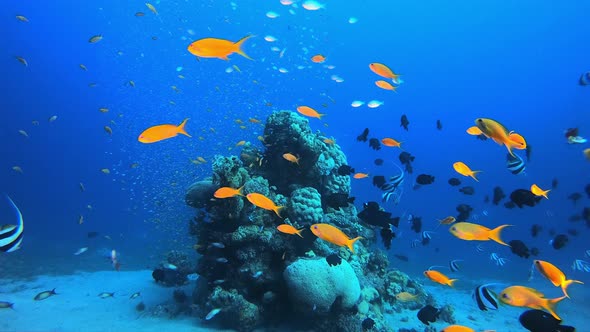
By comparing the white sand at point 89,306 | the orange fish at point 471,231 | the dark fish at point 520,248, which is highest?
the orange fish at point 471,231

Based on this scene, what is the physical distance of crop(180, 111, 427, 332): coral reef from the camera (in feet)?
22.1

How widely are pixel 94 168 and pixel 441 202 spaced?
99.7m

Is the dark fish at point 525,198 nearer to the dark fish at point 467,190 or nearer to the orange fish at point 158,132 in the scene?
the dark fish at point 467,190

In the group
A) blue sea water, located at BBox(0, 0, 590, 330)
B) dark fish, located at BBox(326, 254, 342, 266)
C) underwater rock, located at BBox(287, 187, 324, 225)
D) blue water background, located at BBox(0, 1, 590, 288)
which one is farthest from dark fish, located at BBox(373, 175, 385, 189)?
blue water background, located at BBox(0, 1, 590, 288)

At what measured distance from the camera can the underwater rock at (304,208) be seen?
761 centimetres

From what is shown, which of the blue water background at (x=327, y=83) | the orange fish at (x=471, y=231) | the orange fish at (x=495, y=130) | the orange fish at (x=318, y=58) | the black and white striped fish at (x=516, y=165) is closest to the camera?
the orange fish at (x=495, y=130)

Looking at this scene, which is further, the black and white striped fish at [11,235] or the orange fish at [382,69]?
the orange fish at [382,69]

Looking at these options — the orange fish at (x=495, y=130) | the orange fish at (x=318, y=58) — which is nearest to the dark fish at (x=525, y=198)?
the orange fish at (x=495, y=130)

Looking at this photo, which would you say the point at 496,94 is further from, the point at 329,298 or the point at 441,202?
the point at 329,298

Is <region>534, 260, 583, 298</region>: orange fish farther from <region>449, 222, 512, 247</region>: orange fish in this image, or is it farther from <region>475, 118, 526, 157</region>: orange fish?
<region>475, 118, 526, 157</region>: orange fish

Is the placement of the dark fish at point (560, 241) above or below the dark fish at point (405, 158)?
below

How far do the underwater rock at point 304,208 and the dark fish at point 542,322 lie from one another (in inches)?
185

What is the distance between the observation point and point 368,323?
6.23m

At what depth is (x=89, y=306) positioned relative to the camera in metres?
8.77
